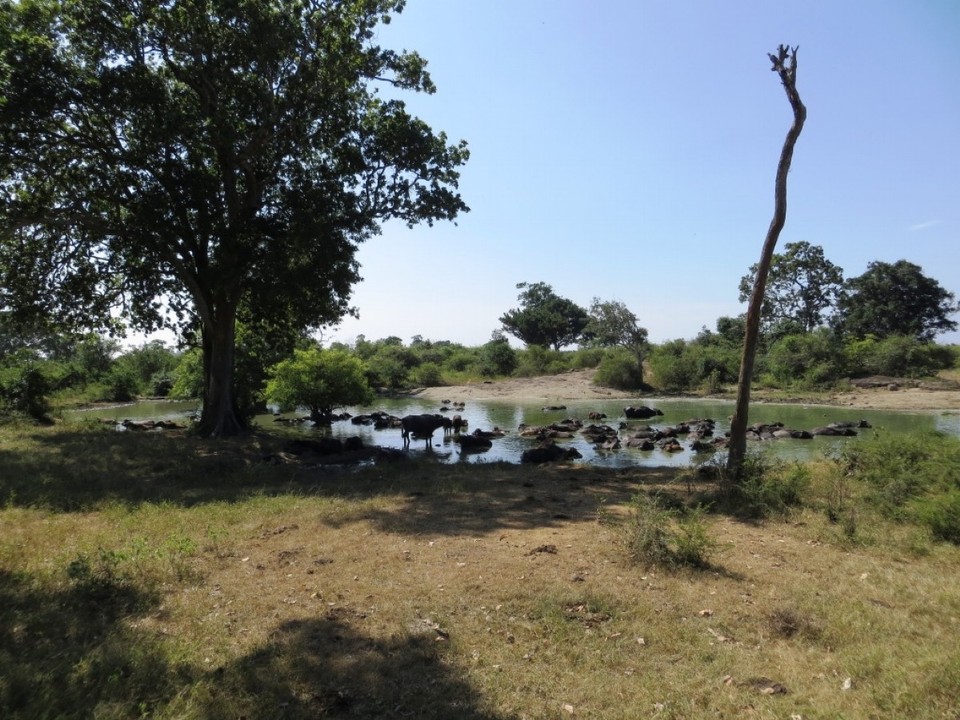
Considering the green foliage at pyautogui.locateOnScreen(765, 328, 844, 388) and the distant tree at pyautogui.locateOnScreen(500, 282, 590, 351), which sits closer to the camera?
the green foliage at pyautogui.locateOnScreen(765, 328, 844, 388)

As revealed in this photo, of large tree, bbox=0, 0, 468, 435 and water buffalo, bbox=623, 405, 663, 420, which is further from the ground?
Answer: large tree, bbox=0, 0, 468, 435

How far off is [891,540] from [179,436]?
62.6 ft

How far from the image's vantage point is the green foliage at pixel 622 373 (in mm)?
51656

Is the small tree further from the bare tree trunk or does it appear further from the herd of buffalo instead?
the bare tree trunk

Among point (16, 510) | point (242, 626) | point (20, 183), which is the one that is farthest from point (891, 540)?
point (20, 183)

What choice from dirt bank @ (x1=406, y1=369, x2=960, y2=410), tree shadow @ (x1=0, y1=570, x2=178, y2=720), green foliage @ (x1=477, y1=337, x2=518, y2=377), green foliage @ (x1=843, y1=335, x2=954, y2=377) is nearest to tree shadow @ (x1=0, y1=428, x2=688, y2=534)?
tree shadow @ (x1=0, y1=570, x2=178, y2=720)

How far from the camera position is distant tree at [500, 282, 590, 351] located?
81.5 meters

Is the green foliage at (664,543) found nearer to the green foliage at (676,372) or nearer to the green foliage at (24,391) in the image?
the green foliage at (24,391)

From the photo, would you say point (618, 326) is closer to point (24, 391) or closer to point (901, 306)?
point (901, 306)

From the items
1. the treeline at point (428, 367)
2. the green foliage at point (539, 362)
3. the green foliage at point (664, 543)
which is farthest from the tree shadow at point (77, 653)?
the green foliage at point (539, 362)

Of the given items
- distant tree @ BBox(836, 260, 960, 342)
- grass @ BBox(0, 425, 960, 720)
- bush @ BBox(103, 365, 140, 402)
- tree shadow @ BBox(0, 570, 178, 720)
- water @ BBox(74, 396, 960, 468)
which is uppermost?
distant tree @ BBox(836, 260, 960, 342)

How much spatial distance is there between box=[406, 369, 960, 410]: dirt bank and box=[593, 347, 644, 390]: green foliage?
0.96 m

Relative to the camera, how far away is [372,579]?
6.56m

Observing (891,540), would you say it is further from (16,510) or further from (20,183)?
(20,183)
